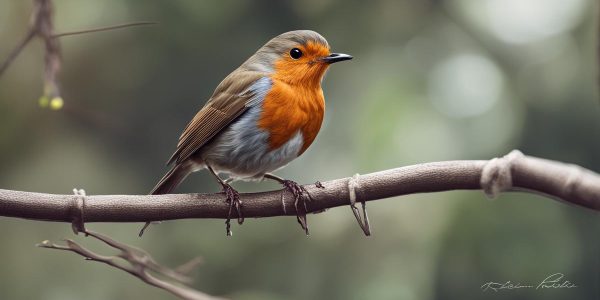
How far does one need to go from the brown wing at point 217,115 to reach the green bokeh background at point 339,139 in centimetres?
91

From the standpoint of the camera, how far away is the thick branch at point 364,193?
4.68 feet

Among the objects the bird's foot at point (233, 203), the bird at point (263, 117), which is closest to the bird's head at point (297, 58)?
the bird at point (263, 117)

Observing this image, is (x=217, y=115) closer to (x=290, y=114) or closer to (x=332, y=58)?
(x=290, y=114)

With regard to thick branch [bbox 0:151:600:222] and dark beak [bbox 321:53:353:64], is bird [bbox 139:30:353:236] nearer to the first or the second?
dark beak [bbox 321:53:353:64]

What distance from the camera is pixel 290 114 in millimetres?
2895

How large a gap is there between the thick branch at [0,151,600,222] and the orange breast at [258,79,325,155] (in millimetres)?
485

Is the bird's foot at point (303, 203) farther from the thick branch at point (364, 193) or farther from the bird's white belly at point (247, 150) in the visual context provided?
the bird's white belly at point (247, 150)

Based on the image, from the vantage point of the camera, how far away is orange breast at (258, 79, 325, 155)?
2.89 m

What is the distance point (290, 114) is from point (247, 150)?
0.78 ft

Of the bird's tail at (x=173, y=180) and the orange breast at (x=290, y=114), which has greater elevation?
the orange breast at (x=290, y=114)

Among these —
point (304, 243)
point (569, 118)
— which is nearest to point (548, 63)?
point (569, 118)
